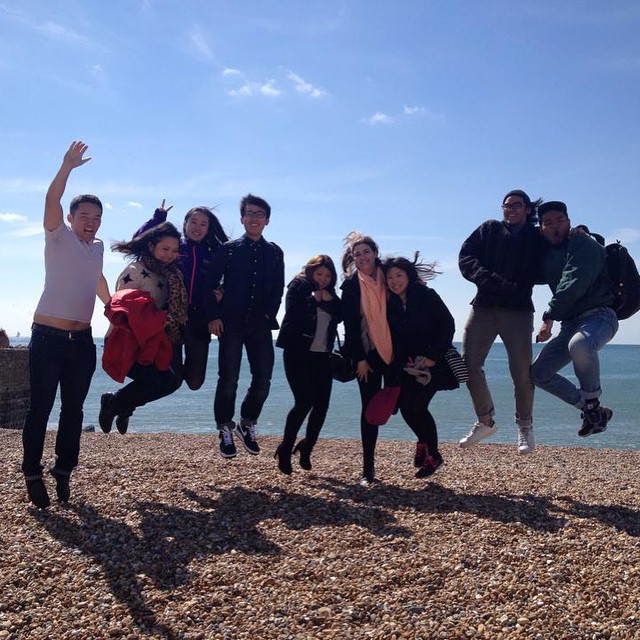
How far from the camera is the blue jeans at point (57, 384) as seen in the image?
5352 mm

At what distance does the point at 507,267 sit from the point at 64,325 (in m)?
4.33

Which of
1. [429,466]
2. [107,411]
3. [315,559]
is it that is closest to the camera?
[315,559]

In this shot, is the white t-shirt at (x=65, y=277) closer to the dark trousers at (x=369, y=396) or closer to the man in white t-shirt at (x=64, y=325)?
the man in white t-shirt at (x=64, y=325)

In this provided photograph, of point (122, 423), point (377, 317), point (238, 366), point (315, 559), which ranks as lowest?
point (315, 559)

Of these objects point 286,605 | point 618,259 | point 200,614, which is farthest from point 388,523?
point 618,259

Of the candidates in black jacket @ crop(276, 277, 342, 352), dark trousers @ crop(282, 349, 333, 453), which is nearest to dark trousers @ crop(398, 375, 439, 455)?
dark trousers @ crop(282, 349, 333, 453)

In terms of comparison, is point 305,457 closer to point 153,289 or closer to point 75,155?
point 153,289

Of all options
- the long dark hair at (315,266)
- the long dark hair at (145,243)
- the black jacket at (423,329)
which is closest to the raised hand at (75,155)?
the long dark hair at (145,243)

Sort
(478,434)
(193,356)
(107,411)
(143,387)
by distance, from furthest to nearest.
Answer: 1. (478,434)
2. (193,356)
3. (107,411)
4. (143,387)

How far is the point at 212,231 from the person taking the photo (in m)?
7.13

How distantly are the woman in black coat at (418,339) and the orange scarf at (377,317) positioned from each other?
90mm

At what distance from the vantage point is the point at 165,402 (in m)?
42.4

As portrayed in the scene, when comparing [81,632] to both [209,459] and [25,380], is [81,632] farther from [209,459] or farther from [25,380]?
[25,380]

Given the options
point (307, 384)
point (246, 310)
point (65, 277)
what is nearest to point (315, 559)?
point (307, 384)
